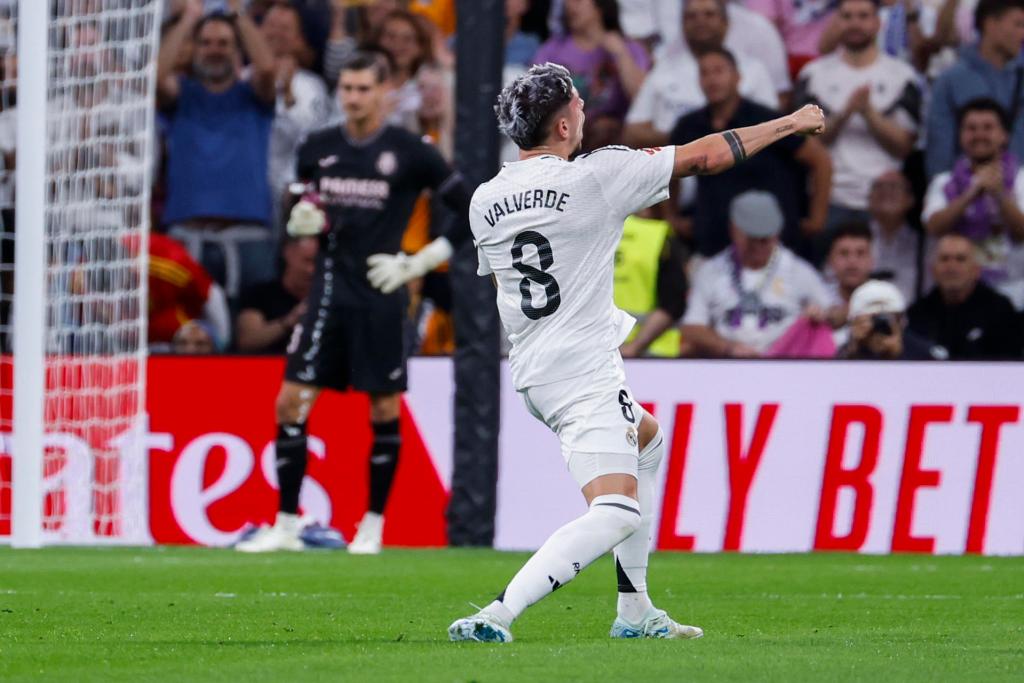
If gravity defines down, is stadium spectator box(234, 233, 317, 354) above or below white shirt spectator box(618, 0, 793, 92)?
below

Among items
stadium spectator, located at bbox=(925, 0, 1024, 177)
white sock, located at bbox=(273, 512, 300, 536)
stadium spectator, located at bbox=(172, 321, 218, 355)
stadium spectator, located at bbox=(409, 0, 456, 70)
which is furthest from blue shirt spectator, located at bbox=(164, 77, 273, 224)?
stadium spectator, located at bbox=(925, 0, 1024, 177)

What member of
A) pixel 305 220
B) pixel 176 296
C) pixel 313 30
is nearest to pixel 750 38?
pixel 313 30

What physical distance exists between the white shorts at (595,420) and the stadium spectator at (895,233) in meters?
7.59

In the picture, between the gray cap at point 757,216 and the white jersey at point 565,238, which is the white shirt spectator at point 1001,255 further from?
the white jersey at point 565,238

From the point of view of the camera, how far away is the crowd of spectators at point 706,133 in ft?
40.6

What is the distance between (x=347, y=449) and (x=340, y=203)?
5.68 feet

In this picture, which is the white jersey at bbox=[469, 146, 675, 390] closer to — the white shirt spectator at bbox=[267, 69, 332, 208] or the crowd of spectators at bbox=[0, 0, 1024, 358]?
the crowd of spectators at bbox=[0, 0, 1024, 358]

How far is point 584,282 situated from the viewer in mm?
5777

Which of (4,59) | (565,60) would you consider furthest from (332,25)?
(4,59)

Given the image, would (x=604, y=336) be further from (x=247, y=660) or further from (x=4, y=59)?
(x=4, y=59)

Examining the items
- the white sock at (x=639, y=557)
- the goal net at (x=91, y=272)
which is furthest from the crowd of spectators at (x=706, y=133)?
the white sock at (x=639, y=557)

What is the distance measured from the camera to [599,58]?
44.9 ft

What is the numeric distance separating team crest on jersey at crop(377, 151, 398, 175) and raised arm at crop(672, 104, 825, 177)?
4997 millimetres

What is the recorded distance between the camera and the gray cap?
1255cm
